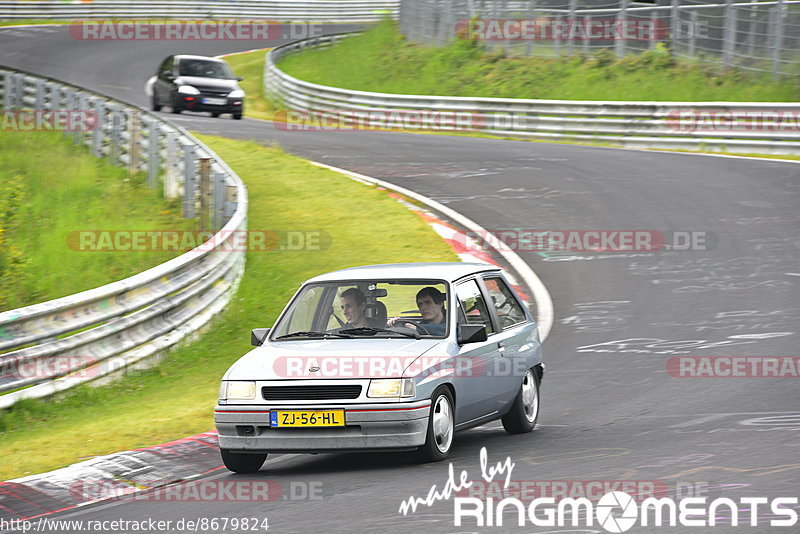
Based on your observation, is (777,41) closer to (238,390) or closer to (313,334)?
(313,334)

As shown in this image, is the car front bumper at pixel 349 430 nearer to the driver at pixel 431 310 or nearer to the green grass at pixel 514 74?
the driver at pixel 431 310

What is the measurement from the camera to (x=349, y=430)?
754cm

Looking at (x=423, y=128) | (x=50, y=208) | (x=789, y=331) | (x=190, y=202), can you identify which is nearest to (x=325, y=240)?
(x=190, y=202)

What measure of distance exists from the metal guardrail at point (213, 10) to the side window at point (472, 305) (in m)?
43.4

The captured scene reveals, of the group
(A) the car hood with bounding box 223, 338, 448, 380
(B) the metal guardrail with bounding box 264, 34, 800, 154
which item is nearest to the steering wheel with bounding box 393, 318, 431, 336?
(A) the car hood with bounding box 223, 338, 448, 380

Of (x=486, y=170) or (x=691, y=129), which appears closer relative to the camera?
(x=486, y=170)

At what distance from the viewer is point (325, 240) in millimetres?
17547

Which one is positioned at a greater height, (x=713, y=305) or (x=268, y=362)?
(x=268, y=362)

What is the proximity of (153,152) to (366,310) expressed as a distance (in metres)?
11.1

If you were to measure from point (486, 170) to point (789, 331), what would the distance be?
1088cm

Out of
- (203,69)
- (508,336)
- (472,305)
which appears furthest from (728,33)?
(472,305)

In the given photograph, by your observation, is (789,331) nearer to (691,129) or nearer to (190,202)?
(190,202)

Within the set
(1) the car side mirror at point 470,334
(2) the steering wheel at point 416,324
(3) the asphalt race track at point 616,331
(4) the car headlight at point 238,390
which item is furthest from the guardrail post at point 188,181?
(4) the car headlight at point 238,390

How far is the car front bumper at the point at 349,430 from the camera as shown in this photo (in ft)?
24.6
